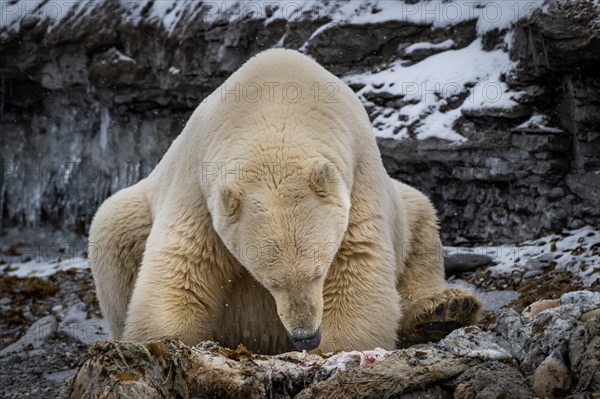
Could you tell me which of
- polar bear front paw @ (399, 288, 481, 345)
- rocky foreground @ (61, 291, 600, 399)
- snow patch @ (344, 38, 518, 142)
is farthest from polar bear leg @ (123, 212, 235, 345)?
snow patch @ (344, 38, 518, 142)

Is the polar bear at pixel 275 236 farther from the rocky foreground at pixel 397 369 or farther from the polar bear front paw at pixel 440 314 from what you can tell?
the rocky foreground at pixel 397 369


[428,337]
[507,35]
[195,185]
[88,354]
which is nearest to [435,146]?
[507,35]

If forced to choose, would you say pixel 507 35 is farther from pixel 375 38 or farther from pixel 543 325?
pixel 543 325

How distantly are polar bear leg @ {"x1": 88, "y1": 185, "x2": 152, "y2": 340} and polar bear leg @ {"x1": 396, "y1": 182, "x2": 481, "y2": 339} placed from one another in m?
1.97

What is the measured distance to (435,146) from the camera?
9.97 metres

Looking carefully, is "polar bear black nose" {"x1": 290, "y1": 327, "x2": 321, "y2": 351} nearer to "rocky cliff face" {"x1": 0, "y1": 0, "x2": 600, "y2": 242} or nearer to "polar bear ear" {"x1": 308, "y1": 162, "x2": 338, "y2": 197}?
"polar bear ear" {"x1": 308, "y1": 162, "x2": 338, "y2": 197}

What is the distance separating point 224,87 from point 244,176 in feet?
3.96

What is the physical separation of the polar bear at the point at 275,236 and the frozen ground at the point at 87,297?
1343mm

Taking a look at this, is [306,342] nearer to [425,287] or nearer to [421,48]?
[425,287]

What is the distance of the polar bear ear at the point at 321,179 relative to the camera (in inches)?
182

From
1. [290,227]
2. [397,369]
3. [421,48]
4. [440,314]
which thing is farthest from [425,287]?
[421,48]

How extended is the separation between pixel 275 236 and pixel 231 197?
1.18ft

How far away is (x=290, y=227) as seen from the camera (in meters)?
4.49

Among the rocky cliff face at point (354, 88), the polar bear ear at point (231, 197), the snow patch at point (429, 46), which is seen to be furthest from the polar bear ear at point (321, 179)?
the snow patch at point (429, 46)
